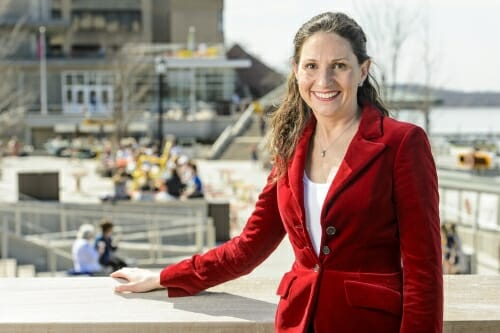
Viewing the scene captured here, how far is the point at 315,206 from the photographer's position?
2.67 m

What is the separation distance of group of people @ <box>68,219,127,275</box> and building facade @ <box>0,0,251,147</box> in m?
36.8

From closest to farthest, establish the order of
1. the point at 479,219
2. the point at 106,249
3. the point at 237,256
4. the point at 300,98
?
the point at 300,98, the point at 237,256, the point at 106,249, the point at 479,219

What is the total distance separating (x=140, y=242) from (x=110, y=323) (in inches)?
533

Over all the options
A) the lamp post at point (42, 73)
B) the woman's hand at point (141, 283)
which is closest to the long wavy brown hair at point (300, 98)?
the woman's hand at point (141, 283)

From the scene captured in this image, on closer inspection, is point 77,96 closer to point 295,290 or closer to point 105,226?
point 105,226

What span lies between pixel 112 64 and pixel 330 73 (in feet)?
209

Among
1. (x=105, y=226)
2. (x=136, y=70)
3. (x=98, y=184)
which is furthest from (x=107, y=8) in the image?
(x=105, y=226)

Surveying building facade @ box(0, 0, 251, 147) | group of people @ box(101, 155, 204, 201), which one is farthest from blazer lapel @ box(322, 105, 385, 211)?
building facade @ box(0, 0, 251, 147)

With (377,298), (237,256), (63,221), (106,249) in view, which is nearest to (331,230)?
(377,298)

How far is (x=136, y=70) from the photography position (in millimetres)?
61000

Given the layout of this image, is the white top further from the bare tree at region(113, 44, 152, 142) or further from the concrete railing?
the bare tree at region(113, 44, 152, 142)

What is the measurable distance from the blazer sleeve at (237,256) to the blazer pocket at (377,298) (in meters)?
0.54

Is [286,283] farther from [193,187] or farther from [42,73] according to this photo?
[42,73]

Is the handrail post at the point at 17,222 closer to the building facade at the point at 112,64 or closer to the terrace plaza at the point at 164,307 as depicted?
the terrace plaza at the point at 164,307
